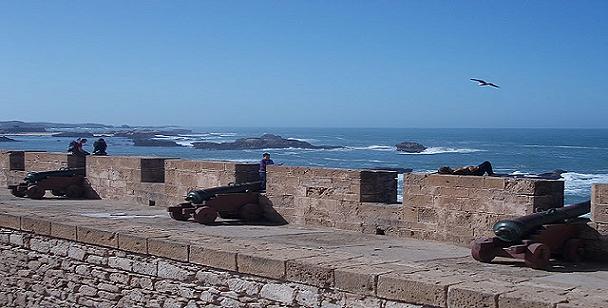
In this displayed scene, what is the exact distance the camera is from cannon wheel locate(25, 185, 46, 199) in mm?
13461


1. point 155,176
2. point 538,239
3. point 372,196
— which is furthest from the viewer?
point 155,176

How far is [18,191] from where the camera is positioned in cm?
1368

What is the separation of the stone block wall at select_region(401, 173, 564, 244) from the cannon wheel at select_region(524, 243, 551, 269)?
82 cm

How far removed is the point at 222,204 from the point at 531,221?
4.53 metres

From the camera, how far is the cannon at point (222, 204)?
10.4 metres

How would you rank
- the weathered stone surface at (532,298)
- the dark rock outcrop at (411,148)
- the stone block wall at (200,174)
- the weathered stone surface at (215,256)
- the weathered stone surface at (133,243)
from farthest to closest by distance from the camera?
the dark rock outcrop at (411,148)
the stone block wall at (200,174)
the weathered stone surface at (133,243)
the weathered stone surface at (215,256)
the weathered stone surface at (532,298)

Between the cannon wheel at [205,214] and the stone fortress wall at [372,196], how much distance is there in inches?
27.4

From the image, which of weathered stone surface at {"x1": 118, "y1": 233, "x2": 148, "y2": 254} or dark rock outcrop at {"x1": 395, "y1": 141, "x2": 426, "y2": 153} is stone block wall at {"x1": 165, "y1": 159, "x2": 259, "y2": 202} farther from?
dark rock outcrop at {"x1": 395, "y1": 141, "x2": 426, "y2": 153}

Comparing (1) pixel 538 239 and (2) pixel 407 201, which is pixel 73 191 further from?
(1) pixel 538 239

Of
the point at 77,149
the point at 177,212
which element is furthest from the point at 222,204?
the point at 77,149

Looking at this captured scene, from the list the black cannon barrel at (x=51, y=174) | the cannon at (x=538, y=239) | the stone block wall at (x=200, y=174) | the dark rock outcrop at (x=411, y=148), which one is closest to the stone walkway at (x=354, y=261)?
the cannon at (x=538, y=239)

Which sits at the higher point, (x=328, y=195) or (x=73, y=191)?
(x=328, y=195)

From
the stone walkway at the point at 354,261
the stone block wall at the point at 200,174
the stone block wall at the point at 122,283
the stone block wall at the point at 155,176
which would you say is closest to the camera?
the stone walkway at the point at 354,261

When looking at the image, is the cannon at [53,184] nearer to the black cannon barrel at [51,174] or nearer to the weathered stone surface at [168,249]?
the black cannon barrel at [51,174]
